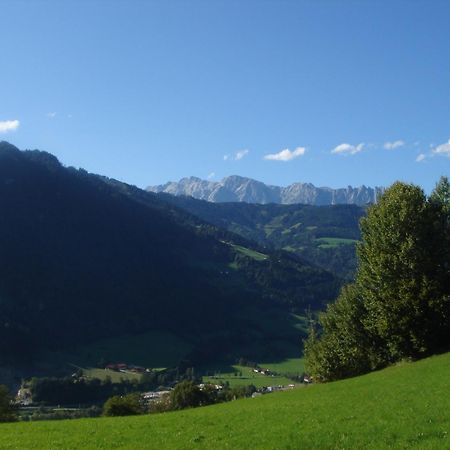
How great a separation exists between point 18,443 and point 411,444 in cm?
1275

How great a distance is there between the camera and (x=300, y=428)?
18.6 m

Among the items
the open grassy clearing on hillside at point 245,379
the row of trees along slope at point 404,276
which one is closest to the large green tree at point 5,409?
the row of trees along slope at point 404,276

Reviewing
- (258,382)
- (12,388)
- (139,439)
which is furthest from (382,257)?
(12,388)

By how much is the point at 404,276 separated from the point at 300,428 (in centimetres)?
2502

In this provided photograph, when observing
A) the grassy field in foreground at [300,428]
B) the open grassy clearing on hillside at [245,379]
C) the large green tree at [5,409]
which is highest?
the grassy field in foreground at [300,428]

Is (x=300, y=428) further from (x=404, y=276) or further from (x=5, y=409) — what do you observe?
(x=5, y=409)

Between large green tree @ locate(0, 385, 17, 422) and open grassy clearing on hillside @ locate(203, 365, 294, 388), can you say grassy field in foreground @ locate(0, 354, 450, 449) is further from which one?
open grassy clearing on hillside @ locate(203, 365, 294, 388)

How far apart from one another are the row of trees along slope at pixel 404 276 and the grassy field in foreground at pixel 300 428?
12.3 m

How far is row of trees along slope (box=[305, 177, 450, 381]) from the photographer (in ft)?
132

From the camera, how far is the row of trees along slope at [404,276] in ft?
132

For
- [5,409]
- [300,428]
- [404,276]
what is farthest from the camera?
[5,409]

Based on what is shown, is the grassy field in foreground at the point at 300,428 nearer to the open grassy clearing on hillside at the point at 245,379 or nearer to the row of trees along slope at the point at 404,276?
the row of trees along slope at the point at 404,276

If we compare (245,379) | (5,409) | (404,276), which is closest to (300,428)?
(404,276)

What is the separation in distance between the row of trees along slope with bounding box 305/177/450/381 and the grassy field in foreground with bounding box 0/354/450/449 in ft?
40.3
